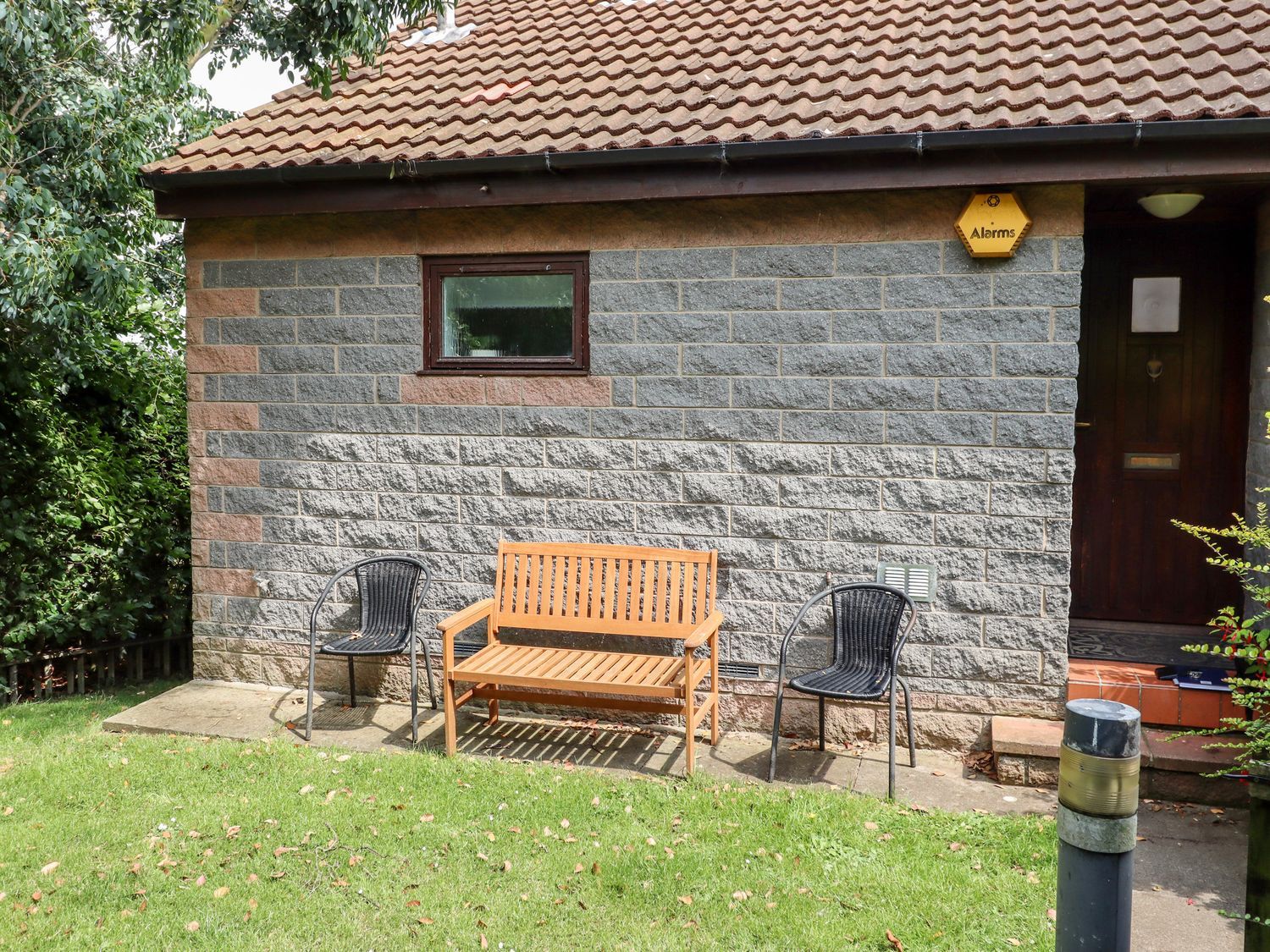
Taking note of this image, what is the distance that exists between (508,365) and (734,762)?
2.47 meters

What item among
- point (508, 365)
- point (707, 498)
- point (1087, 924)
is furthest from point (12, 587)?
point (1087, 924)

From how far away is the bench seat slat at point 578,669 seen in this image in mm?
4859

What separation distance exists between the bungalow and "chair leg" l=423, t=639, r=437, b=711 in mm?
215

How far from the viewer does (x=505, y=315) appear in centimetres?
578

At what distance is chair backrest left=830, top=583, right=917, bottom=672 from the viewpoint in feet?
16.6

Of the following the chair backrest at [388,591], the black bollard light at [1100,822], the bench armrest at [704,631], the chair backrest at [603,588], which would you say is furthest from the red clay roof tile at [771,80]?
the black bollard light at [1100,822]

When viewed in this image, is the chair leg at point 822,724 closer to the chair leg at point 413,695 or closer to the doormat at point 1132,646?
the doormat at point 1132,646

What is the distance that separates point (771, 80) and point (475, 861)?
4.40 meters

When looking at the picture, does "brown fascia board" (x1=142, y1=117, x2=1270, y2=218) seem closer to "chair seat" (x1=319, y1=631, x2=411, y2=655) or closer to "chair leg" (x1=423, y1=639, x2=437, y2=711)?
"chair seat" (x1=319, y1=631, x2=411, y2=655)

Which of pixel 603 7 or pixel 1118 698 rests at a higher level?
pixel 603 7

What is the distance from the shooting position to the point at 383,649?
540 cm

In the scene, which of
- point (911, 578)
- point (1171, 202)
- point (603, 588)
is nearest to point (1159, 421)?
point (1171, 202)

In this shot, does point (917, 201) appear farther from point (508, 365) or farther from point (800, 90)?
point (508, 365)

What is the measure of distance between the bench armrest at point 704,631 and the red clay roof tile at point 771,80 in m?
2.40
